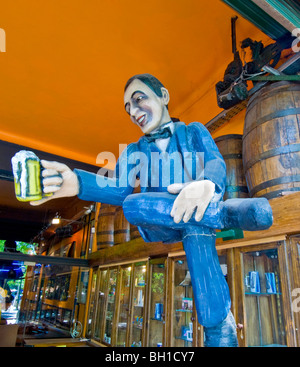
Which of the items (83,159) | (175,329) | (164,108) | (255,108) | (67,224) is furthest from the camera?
(67,224)

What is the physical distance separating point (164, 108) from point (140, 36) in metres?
2.62

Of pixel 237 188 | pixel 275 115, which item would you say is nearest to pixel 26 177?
pixel 275 115

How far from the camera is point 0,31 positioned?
9.73 ft

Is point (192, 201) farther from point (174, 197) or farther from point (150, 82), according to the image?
point (150, 82)

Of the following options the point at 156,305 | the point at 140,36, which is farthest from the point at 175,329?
the point at 140,36

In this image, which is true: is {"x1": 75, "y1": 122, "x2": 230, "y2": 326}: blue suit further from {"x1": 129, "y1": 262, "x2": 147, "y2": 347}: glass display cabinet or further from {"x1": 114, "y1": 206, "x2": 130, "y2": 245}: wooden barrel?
{"x1": 114, "y1": 206, "x2": 130, "y2": 245}: wooden barrel

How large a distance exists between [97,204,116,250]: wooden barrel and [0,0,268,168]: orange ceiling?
1.50 m

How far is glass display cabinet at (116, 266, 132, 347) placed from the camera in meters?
4.39

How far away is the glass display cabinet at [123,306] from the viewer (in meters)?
4.39

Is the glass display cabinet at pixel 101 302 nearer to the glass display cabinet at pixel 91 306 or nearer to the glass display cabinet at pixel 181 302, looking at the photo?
the glass display cabinet at pixel 91 306

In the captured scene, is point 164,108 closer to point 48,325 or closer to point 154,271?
point 154,271

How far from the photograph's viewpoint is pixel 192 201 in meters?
0.52

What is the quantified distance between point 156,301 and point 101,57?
3234 millimetres

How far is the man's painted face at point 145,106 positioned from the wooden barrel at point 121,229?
3.92m
